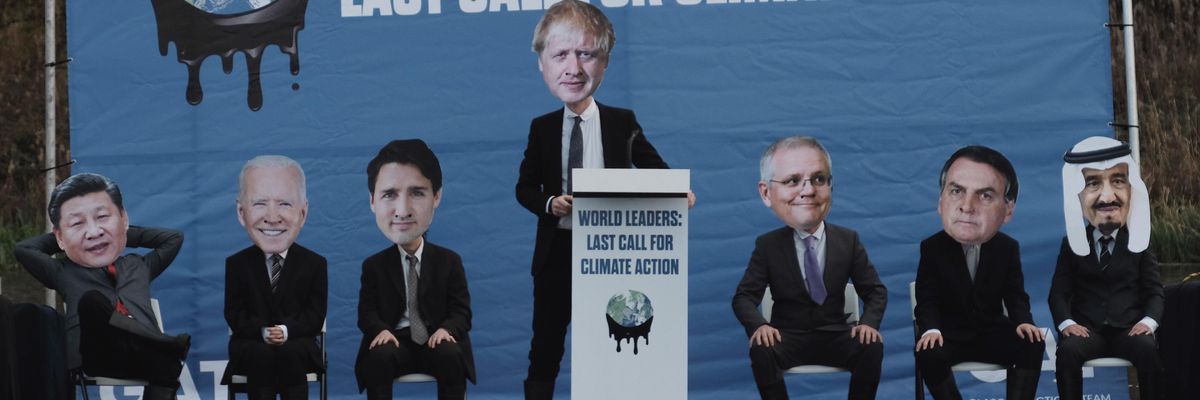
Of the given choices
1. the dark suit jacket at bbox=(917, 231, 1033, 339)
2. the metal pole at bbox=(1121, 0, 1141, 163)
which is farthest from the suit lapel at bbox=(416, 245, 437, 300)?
the metal pole at bbox=(1121, 0, 1141, 163)

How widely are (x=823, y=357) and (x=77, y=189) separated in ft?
11.0

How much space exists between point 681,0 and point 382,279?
1838 millimetres

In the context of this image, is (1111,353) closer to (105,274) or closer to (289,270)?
(289,270)

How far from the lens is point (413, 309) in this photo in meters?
6.57

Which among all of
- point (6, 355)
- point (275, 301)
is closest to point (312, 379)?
point (275, 301)

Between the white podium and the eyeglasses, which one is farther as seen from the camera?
the eyeglasses

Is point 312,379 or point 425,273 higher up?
point 425,273

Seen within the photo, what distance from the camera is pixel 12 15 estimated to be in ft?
38.6

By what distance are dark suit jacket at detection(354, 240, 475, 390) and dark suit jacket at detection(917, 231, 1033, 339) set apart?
194 cm

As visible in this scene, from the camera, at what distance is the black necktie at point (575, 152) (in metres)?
6.68

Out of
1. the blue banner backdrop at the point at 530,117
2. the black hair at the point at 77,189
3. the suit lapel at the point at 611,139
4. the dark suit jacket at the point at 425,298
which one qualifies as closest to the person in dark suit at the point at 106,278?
the black hair at the point at 77,189

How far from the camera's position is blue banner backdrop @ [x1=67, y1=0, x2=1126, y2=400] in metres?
6.77

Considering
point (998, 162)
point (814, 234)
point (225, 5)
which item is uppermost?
point (225, 5)

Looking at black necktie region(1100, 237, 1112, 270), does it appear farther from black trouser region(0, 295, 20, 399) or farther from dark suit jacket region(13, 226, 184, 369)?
black trouser region(0, 295, 20, 399)
